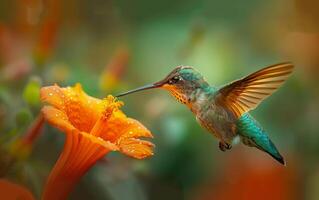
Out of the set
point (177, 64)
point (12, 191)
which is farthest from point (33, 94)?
point (177, 64)

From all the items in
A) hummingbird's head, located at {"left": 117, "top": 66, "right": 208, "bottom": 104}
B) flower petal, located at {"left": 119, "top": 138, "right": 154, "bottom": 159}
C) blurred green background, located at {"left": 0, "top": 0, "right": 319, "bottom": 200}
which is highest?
hummingbird's head, located at {"left": 117, "top": 66, "right": 208, "bottom": 104}

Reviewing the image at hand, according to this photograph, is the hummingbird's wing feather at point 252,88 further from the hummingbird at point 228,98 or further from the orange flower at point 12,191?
the orange flower at point 12,191

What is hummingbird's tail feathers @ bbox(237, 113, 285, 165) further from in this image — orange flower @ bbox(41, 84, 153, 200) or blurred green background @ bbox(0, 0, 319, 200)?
blurred green background @ bbox(0, 0, 319, 200)

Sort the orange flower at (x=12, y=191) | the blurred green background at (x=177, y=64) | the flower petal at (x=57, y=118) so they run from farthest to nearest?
the blurred green background at (x=177, y=64)
the orange flower at (x=12, y=191)
the flower petal at (x=57, y=118)

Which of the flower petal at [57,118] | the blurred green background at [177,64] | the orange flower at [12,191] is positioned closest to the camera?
the flower petal at [57,118]

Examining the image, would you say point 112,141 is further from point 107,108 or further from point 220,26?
point 220,26

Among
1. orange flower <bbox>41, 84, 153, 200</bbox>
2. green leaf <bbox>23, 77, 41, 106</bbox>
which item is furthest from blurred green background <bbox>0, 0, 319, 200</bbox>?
orange flower <bbox>41, 84, 153, 200</bbox>

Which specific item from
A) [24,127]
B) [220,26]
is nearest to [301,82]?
[220,26]

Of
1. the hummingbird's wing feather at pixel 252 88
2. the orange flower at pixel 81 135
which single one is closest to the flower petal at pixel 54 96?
the orange flower at pixel 81 135
